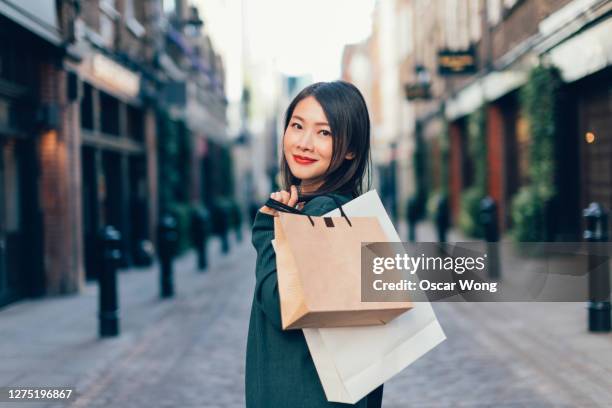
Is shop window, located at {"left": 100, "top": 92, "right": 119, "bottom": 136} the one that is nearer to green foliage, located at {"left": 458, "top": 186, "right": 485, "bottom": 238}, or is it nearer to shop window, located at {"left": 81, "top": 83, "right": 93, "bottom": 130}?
shop window, located at {"left": 81, "top": 83, "right": 93, "bottom": 130}

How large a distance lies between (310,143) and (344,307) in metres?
0.51

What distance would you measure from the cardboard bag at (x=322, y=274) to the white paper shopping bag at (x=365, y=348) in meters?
0.04

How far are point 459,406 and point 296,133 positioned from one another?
305 cm

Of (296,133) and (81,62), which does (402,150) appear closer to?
(81,62)

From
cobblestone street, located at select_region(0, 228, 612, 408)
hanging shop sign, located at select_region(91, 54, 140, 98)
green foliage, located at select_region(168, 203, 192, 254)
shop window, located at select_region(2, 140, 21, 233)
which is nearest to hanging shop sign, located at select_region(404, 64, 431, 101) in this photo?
green foliage, located at select_region(168, 203, 192, 254)

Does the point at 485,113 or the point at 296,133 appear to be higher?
the point at 485,113

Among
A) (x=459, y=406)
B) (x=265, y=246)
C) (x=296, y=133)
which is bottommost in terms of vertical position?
(x=459, y=406)

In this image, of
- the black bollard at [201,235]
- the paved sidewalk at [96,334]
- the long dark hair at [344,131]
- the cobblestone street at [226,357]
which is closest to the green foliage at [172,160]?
the black bollard at [201,235]

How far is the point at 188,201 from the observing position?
18.2 m

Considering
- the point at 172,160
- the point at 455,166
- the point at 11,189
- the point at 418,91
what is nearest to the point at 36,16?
the point at 11,189

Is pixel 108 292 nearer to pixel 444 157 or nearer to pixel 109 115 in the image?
pixel 109 115

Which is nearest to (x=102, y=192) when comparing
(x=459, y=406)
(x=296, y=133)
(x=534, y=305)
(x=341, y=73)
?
(x=534, y=305)

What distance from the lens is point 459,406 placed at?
448 centimetres

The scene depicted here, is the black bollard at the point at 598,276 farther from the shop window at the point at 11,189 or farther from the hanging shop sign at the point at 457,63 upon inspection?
the hanging shop sign at the point at 457,63
